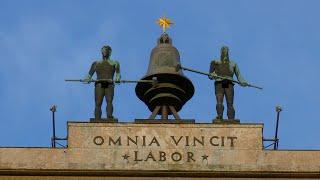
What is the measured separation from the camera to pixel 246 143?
67812mm

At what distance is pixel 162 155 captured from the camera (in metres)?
67.2

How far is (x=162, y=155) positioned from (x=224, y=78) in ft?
14.9

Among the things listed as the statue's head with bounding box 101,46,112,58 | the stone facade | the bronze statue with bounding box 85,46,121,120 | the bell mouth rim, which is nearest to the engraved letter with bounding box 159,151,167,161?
the stone facade

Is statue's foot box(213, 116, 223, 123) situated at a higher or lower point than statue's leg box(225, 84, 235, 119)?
lower

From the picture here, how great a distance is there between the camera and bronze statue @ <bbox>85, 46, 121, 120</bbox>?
69.8m

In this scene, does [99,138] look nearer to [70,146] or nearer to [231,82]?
[70,146]

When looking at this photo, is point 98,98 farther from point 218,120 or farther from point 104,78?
point 218,120

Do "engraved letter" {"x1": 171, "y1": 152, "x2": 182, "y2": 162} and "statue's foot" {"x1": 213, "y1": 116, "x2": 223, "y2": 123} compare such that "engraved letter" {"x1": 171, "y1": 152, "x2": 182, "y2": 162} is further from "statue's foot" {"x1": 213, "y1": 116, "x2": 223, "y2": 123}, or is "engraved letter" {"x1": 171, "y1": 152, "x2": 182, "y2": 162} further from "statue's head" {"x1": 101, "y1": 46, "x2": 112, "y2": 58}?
"statue's head" {"x1": 101, "y1": 46, "x2": 112, "y2": 58}

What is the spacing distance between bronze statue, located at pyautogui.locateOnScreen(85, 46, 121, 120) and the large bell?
4.19 ft

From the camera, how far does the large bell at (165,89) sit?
70.9 m

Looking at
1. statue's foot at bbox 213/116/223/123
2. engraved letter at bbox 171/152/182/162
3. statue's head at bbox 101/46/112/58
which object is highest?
statue's head at bbox 101/46/112/58

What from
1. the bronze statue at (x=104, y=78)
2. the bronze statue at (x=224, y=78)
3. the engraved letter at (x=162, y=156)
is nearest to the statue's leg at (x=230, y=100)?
the bronze statue at (x=224, y=78)

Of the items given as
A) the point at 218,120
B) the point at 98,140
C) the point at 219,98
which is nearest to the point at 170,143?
the point at 218,120

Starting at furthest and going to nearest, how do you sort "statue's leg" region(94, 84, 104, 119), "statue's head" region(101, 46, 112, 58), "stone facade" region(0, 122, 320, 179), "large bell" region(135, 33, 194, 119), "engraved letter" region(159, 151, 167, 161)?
"statue's head" region(101, 46, 112, 58) → "large bell" region(135, 33, 194, 119) → "statue's leg" region(94, 84, 104, 119) → "engraved letter" region(159, 151, 167, 161) → "stone facade" region(0, 122, 320, 179)
